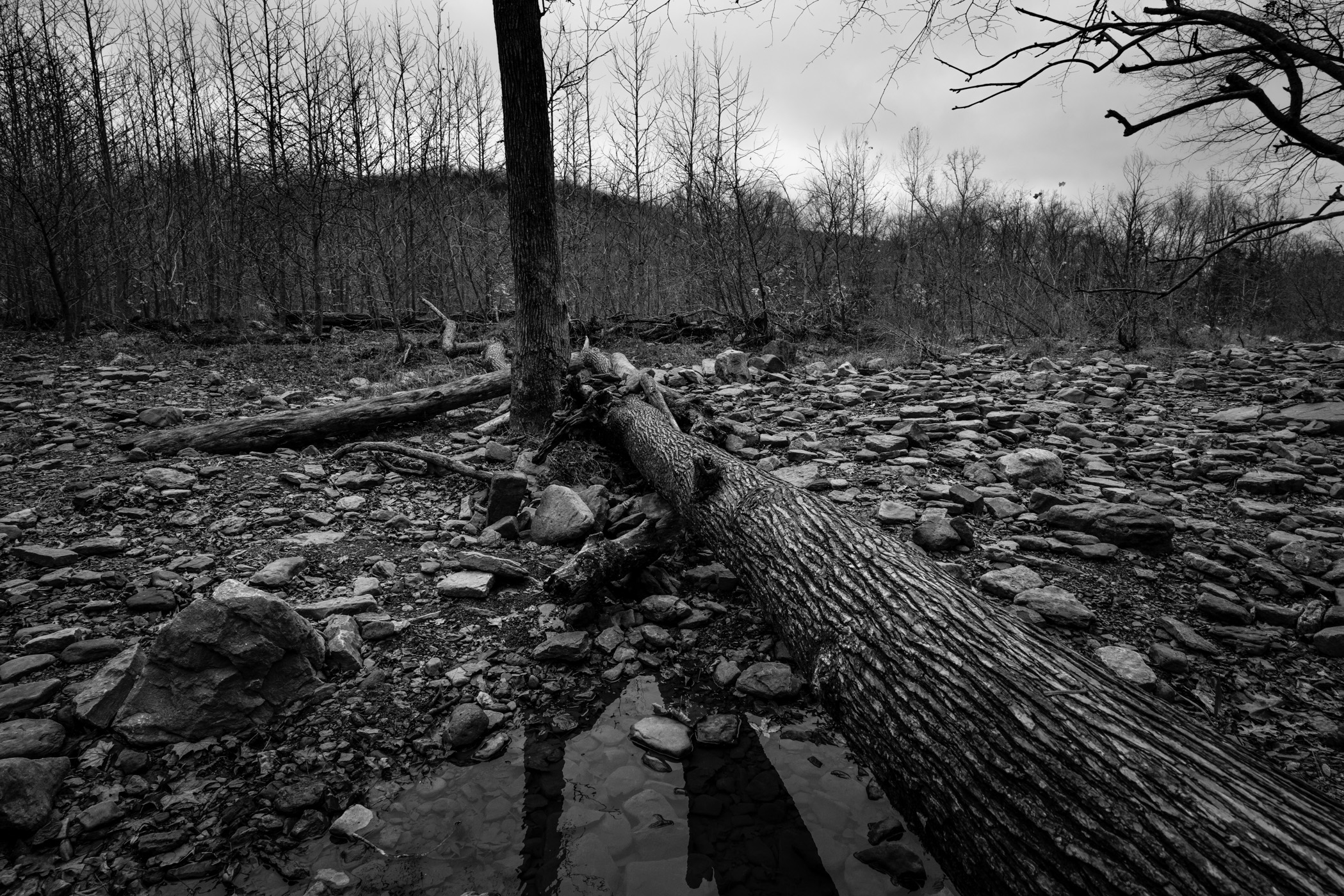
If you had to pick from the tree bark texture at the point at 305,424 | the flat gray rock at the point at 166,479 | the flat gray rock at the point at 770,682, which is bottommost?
the flat gray rock at the point at 770,682

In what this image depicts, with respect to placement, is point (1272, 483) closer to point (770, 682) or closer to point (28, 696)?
point (770, 682)

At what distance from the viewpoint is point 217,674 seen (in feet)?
6.70

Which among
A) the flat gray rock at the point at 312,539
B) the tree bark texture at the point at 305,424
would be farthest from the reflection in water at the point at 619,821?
the tree bark texture at the point at 305,424

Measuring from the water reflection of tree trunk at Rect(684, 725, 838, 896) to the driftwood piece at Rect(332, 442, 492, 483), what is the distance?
9.19 ft

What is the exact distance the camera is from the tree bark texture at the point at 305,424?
468cm

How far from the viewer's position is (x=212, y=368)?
7.85 metres

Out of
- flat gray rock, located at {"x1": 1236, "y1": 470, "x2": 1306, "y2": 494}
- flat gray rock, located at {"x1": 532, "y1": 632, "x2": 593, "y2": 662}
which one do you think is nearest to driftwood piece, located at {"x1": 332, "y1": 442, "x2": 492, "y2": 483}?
flat gray rock, located at {"x1": 532, "y1": 632, "x2": 593, "y2": 662}

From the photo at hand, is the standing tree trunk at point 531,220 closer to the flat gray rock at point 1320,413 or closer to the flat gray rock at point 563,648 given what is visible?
the flat gray rock at point 563,648

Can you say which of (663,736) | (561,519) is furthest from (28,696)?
(561,519)

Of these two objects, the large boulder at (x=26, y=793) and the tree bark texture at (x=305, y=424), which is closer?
the large boulder at (x=26, y=793)

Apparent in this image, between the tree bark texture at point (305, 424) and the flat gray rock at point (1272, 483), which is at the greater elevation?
the tree bark texture at point (305, 424)

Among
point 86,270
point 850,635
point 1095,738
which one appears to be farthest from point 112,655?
point 86,270

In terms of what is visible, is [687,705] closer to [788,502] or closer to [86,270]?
[788,502]

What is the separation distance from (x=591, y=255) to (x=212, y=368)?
25.7 feet
